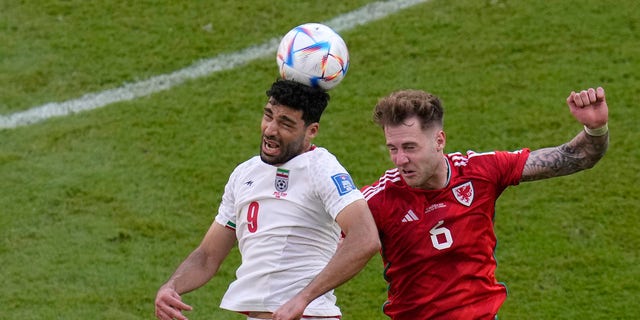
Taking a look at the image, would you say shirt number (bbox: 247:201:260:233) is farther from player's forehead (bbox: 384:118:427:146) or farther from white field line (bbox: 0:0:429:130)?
white field line (bbox: 0:0:429:130)

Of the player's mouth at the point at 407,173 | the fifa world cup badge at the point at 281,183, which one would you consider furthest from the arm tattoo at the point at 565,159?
the fifa world cup badge at the point at 281,183

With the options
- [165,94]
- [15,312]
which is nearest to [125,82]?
[165,94]

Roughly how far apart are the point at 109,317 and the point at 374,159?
2.66 m

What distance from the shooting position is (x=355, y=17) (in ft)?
38.3

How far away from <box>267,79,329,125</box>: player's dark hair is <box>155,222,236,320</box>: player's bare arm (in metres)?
0.78

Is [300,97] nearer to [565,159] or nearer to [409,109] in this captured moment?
[409,109]

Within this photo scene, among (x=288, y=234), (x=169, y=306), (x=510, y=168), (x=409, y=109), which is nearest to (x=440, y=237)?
(x=510, y=168)

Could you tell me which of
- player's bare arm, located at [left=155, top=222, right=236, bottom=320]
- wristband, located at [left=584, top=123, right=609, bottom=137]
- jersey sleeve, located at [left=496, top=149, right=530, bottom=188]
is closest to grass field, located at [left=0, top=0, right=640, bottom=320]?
player's bare arm, located at [left=155, top=222, right=236, bottom=320]

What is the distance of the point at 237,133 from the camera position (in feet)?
33.0

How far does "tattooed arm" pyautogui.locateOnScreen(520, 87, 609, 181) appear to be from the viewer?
5.77 metres

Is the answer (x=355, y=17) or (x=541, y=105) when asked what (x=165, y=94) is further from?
(x=541, y=105)

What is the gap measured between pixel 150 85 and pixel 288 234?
5.39 meters

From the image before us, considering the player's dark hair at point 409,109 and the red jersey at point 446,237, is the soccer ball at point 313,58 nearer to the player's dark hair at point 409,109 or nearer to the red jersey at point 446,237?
the player's dark hair at point 409,109

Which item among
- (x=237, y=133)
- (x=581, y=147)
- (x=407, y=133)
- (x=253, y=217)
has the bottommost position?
(x=237, y=133)
